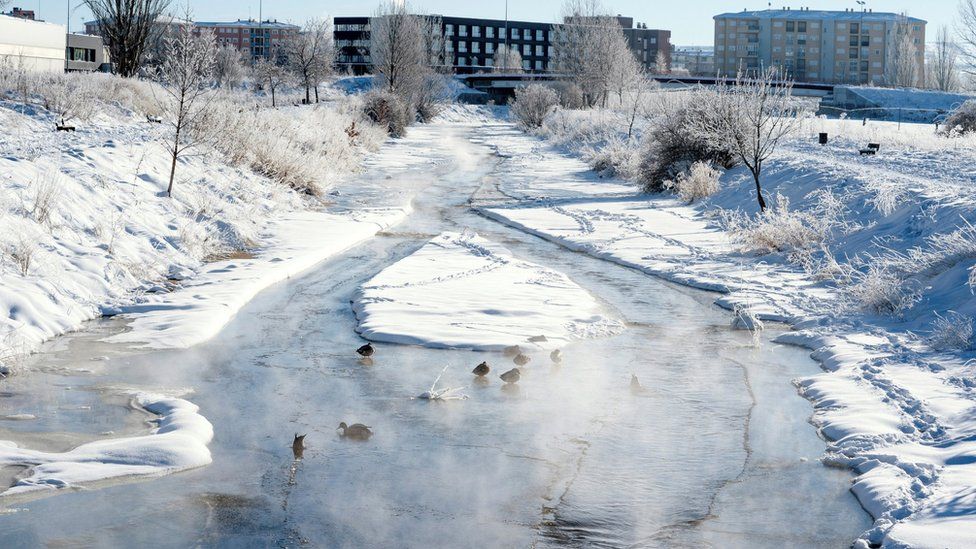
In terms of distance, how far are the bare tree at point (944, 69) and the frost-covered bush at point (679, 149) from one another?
272 ft

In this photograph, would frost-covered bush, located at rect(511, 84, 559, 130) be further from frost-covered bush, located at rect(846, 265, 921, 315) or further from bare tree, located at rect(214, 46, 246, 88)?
frost-covered bush, located at rect(846, 265, 921, 315)

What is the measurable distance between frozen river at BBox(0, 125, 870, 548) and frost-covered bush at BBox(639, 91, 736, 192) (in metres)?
13.8

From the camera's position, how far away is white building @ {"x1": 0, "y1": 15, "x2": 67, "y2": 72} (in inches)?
2029

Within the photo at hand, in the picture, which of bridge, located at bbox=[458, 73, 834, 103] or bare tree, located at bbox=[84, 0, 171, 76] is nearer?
bare tree, located at bbox=[84, 0, 171, 76]

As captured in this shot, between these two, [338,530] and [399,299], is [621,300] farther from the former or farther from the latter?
[338,530]

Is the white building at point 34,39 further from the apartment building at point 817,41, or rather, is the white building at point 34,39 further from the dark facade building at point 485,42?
the apartment building at point 817,41

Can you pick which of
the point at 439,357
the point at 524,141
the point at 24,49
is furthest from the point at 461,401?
the point at 24,49

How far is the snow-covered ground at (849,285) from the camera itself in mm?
6656

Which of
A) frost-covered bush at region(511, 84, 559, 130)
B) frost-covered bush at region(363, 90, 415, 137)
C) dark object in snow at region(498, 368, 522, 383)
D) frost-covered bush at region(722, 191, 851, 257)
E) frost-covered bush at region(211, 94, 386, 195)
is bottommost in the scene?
dark object in snow at region(498, 368, 522, 383)

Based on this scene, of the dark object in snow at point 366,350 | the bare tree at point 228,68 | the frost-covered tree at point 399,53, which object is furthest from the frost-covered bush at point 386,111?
the dark object in snow at point 366,350

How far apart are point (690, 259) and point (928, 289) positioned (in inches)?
192

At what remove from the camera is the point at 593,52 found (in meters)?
70.4

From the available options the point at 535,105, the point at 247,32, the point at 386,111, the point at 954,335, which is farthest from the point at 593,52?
the point at 247,32

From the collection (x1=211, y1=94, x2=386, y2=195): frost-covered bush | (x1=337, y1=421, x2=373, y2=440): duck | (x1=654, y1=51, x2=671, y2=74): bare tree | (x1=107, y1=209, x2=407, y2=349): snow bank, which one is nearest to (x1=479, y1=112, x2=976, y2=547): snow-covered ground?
(x1=337, y1=421, x2=373, y2=440): duck
